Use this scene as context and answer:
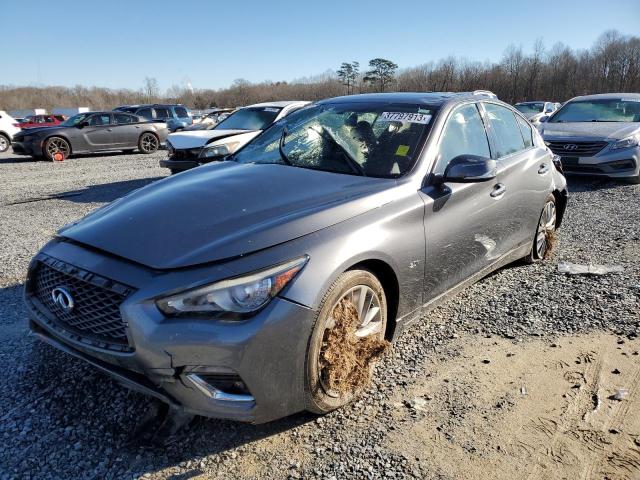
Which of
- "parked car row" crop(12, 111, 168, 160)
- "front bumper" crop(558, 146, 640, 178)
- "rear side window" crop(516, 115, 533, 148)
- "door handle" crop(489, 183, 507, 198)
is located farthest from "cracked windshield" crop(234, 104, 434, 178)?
"parked car row" crop(12, 111, 168, 160)

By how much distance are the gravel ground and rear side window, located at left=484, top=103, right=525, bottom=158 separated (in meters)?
1.24

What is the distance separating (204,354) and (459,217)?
6.73 ft

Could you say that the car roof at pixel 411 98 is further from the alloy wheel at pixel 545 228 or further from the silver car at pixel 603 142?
the silver car at pixel 603 142

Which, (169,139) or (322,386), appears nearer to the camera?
(322,386)

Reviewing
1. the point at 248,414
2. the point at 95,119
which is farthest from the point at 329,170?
the point at 95,119

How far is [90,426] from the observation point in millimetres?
2512

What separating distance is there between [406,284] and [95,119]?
1632 cm

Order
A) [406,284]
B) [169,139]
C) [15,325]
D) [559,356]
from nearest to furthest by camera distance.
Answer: [406,284] → [559,356] → [15,325] → [169,139]

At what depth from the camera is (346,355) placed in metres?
2.58

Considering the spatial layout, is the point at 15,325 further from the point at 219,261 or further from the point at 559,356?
the point at 559,356

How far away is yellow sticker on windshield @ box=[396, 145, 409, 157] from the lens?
3.27 meters

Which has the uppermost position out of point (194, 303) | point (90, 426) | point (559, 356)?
point (194, 303)

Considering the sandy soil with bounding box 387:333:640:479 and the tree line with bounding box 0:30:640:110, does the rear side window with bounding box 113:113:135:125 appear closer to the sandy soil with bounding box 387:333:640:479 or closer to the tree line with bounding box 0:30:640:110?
the sandy soil with bounding box 387:333:640:479

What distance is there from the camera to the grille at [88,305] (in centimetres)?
221
